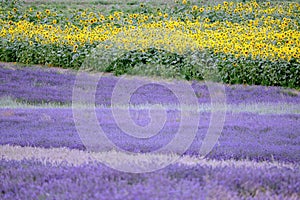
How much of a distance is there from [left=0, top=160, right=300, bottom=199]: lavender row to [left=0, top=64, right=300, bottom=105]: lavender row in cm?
774

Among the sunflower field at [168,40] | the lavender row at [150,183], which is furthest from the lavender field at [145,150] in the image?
the sunflower field at [168,40]

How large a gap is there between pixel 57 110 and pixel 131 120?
210 centimetres

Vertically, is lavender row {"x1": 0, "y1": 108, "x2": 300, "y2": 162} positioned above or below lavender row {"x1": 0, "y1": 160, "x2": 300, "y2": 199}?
below

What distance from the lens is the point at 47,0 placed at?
2402 centimetres

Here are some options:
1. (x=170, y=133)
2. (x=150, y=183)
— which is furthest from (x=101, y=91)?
(x=150, y=183)

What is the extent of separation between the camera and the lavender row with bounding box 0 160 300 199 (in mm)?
3936

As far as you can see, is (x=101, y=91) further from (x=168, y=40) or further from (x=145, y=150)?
(x=145, y=150)

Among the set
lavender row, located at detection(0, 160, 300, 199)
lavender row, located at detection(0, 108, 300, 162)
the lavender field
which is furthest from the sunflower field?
lavender row, located at detection(0, 160, 300, 199)

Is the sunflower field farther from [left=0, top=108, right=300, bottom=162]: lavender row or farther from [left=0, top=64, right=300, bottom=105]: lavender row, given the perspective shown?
[left=0, top=108, right=300, bottom=162]: lavender row

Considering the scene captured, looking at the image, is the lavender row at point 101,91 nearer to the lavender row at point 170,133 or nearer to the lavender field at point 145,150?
the lavender field at point 145,150

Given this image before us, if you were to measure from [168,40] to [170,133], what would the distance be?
9025 millimetres

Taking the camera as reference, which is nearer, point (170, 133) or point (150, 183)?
point (150, 183)

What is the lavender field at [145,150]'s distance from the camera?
416 cm

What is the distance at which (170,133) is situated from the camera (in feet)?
26.3
